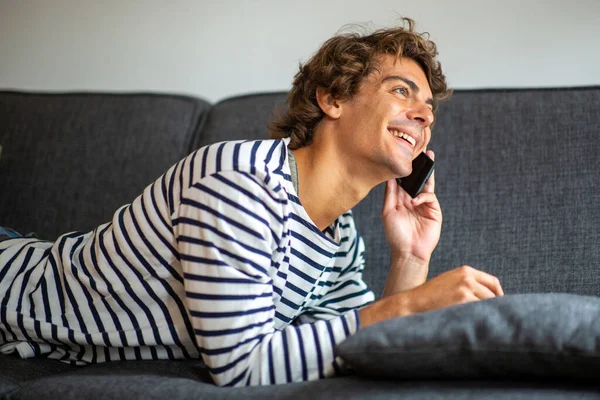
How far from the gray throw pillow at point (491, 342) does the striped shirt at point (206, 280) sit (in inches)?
5.8

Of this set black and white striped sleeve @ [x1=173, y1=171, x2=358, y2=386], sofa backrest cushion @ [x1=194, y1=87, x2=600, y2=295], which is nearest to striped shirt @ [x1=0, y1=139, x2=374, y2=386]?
black and white striped sleeve @ [x1=173, y1=171, x2=358, y2=386]

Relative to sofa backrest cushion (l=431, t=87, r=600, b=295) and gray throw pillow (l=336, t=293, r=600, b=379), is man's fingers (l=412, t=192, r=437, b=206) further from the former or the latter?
gray throw pillow (l=336, t=293, r=600, b=379)

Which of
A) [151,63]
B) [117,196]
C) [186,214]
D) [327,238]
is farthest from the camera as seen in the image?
[151,63]

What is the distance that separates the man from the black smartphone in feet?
0.06

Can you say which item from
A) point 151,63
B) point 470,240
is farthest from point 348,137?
point 151,63

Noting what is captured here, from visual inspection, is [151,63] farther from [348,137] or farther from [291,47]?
[348,137]

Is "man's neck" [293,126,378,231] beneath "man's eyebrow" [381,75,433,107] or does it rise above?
beneath

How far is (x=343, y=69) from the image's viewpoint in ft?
4.74

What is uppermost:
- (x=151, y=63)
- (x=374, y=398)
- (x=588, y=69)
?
(x=588, y=69)

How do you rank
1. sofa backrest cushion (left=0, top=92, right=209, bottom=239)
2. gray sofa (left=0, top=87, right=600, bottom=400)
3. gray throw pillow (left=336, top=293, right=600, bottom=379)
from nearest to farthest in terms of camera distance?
1. gray throw pillow (left=336, top=293, right=600, bottom=379)
2. gray sofa (left=0, top=87, right=600, bottom=400)
3. sofa backrest cushion (left=0, top=92, right=209, bottom=239)

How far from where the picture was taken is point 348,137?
1389 mm

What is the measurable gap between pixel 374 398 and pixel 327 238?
0.50 meters

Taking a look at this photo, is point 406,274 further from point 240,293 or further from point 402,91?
point 240,293

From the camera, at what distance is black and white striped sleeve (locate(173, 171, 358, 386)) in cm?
106
